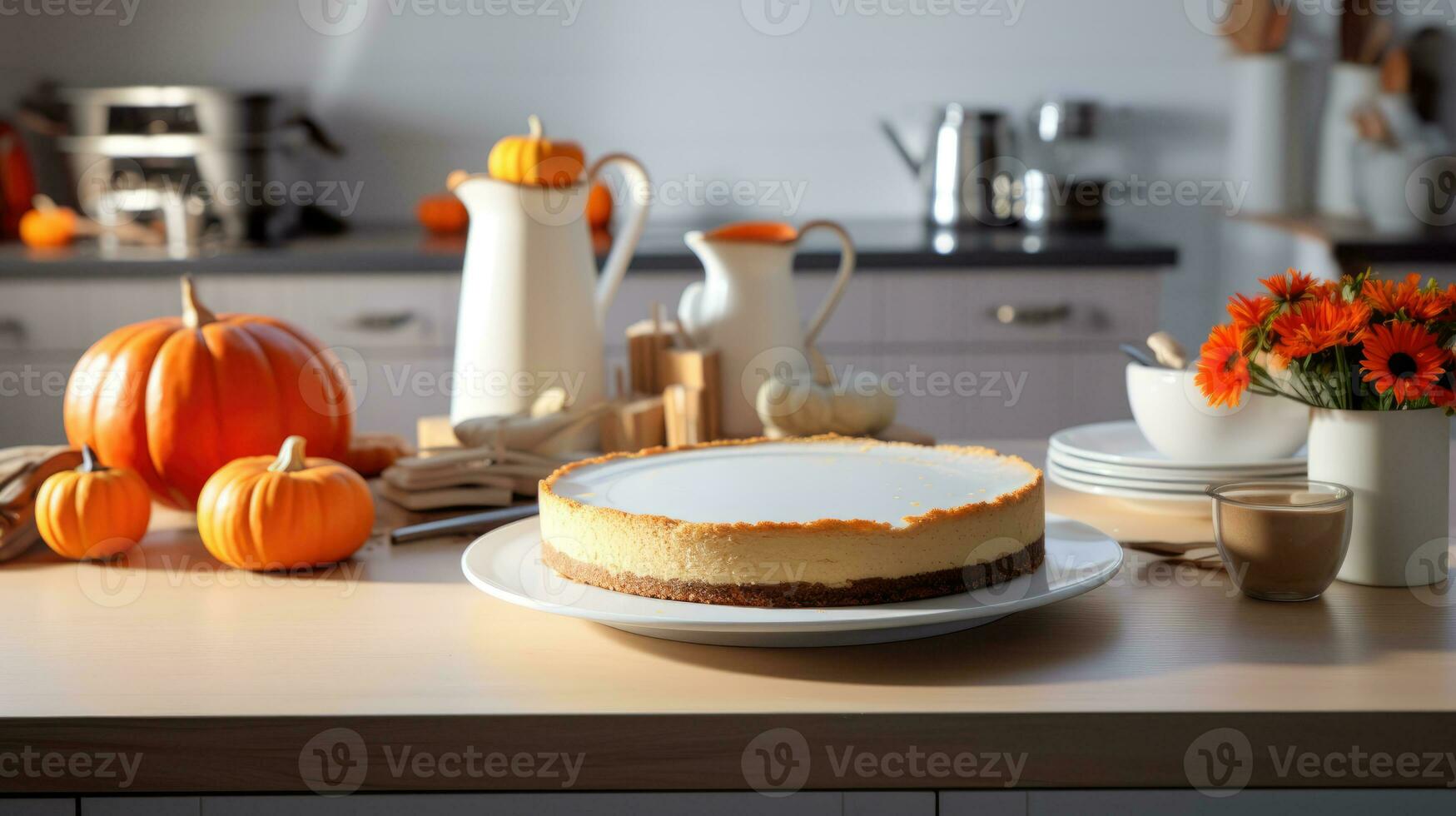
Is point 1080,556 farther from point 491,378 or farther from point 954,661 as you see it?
point 491,378

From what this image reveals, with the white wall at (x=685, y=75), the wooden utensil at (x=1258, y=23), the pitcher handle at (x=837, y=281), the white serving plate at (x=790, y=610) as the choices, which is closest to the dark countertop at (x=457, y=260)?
the white wall at (x=685, y=75)

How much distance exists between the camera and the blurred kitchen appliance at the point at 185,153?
2857 millimetres

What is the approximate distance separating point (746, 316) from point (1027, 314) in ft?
4.49

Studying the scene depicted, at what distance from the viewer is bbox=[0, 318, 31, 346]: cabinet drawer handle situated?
2670mm

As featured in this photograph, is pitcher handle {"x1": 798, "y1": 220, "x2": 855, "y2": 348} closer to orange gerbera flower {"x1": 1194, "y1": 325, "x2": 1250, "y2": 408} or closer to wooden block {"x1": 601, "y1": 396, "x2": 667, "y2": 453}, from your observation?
wooden block {"x1": 601, "y1": 396, "x2": 667, "y2": 453}

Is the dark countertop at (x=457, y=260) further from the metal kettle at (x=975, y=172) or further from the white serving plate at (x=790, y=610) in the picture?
the white serving plate at (x=790, y=610)

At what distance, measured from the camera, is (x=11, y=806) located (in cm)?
81

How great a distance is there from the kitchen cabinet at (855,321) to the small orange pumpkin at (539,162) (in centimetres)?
126

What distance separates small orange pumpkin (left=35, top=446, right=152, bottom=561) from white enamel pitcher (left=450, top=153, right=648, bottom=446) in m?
0.36

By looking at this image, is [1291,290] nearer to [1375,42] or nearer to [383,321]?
[383,321]

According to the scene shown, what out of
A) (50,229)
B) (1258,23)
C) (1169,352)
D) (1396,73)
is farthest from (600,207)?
(1169,352)

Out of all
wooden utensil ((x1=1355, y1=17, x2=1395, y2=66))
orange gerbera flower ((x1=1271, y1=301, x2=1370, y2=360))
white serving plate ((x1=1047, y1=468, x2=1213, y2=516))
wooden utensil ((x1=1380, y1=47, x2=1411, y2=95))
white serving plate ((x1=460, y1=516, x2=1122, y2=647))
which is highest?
wooden utensil ((x1=1355, y1=17, x2=1395, y2=66))

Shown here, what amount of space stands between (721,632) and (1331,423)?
448 mm

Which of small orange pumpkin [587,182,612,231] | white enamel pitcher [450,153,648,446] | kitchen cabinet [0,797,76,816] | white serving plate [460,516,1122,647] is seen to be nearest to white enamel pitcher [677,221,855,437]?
white enamel pitcher [450,153,648,446]
